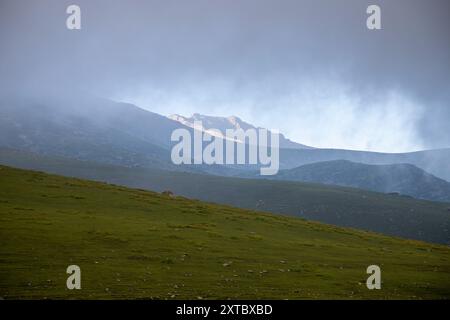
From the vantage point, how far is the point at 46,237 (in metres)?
45.2

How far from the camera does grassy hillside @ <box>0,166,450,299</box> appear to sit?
33.4m

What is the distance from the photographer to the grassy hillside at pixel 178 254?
110 feet

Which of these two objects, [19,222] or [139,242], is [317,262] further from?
[19,222]

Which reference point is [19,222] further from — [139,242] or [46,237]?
[139,242]

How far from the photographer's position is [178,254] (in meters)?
44.8

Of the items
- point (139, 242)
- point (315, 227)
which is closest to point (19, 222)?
point (139, 242)
